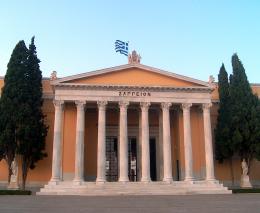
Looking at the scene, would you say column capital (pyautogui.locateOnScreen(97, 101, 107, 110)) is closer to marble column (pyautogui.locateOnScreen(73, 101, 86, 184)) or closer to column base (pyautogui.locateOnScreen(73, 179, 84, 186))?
marble column (pyautogui.locateOnScreen(73, 101, 86, 184))

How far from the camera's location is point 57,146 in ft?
97.6

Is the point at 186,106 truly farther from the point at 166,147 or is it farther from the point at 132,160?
the point at 132,160

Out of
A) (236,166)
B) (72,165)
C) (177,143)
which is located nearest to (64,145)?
(72,165)

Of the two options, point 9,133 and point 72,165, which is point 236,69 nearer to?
point 72,165

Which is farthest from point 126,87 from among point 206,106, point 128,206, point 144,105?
point 128,206

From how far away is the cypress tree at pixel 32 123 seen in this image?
95.9ft

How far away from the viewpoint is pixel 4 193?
25.5 metres

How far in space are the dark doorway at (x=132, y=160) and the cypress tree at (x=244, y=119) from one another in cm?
906

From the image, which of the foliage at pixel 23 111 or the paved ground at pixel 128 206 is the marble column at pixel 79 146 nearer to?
the foliage at pixel 23 111

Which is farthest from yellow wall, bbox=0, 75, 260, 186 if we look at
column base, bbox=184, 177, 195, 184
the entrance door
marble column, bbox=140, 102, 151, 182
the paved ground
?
the paved ground

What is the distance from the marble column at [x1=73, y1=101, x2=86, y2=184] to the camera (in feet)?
95.8

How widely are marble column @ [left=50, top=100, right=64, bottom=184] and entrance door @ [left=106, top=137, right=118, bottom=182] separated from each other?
19.1 ft

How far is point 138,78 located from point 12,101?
10735mm

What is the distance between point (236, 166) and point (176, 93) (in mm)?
9671
